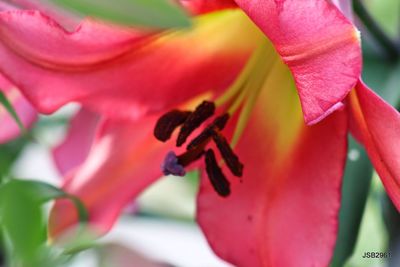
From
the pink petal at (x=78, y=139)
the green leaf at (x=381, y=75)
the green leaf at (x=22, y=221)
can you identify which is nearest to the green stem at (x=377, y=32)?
the green leaf at (x=381, y=75)

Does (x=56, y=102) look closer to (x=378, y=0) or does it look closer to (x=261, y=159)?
(x=261, y=159)

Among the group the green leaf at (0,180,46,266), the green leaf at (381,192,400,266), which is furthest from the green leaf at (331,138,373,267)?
the green leaf at (0,180,46,266)

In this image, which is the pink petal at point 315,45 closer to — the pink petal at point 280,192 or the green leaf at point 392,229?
the pink petal at point 280,192

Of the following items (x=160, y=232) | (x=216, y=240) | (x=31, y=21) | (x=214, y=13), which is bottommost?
(x=160, y=232)

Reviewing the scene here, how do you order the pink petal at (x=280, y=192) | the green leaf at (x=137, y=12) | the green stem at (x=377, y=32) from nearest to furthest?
1. the green leaf at (x=137, y=12)
2. the pink petal at (x=280, y=192)
3. the green stem at (x=377, y=32)

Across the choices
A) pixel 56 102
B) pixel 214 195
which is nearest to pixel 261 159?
pixel 214 195
